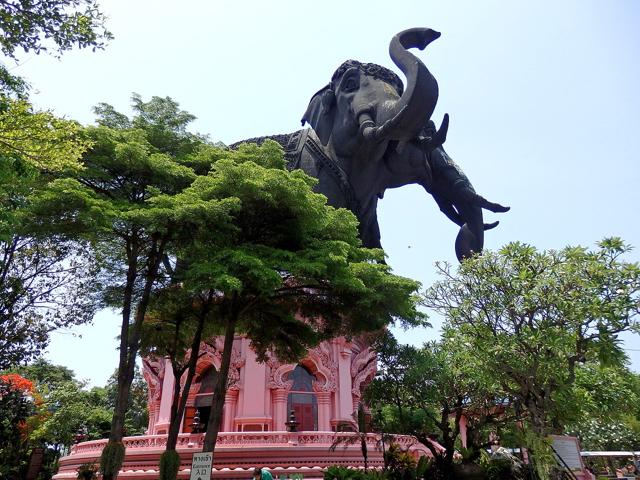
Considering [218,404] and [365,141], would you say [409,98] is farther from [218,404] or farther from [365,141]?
[218,404]

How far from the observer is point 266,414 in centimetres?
Answer: 1983

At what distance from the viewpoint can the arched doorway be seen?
20938mm

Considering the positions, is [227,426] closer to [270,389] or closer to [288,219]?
[270,389]

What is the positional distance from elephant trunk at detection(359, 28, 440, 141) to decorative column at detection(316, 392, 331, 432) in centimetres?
1062

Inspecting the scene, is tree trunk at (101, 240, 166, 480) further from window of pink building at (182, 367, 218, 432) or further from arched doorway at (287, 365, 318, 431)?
arched doorway at (287, 365, 318, 431)

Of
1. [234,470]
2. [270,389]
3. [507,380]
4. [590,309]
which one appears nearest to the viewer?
[590,309]

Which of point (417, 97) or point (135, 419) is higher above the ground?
point (417, 97)

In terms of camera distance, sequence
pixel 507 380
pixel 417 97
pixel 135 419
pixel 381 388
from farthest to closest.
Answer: pixel 135 419, pixel 417 97, pixel 381 388, pixel 507 380

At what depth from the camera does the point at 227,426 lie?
20062 mm

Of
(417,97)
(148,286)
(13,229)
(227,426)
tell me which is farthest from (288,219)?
(227,426)

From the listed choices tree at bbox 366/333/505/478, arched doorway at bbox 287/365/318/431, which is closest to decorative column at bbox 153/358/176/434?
arched doorway at bbox 287/365/318/431

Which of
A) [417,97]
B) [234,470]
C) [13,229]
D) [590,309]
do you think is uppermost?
[417,97]

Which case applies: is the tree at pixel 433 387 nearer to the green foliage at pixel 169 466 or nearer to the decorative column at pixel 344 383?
the decorative column at pixel 344 383

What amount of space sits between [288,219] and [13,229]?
6.21 meters
